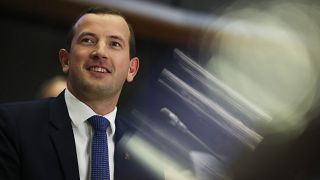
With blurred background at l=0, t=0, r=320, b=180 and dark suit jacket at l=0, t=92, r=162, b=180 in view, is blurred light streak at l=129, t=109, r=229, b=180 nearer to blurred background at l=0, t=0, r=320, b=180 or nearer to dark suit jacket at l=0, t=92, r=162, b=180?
dark suit jacket at l=0, t=92, r=162, b=180

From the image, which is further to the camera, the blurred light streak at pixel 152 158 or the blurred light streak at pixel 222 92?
the blurred light streak at pixel 152 158

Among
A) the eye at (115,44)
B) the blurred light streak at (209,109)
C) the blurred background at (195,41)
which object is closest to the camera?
the blurred light streak at (209,109)

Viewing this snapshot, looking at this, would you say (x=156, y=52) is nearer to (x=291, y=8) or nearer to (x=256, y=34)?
(x=256, y=34)

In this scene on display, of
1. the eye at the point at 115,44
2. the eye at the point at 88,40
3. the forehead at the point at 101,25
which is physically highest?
the forehead at the point at 101,25

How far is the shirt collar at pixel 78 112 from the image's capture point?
2.32 ft

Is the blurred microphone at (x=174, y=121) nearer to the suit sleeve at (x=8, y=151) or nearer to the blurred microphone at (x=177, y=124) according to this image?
the blurred microphone at (x=177, y=124)

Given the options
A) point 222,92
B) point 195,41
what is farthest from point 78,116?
point 195,41

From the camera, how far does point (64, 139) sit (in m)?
0.67

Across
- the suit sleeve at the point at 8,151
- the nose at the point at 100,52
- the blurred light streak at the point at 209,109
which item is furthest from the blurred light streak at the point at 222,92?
the suit sleeve at the point at 8,151

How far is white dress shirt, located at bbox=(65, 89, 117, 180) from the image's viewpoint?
66cm

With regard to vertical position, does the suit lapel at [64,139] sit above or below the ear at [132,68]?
below

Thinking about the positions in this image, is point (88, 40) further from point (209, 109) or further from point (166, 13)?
point (166, 13)

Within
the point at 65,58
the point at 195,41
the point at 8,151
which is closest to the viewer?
the point at 8,151

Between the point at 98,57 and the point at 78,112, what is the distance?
0.35 feet
